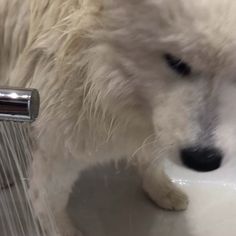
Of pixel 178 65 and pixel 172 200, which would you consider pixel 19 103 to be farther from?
pixel 172 200

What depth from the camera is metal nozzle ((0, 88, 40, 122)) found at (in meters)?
0.55

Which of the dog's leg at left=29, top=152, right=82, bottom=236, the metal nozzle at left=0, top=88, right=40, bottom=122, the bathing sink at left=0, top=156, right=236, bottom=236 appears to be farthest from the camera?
the bathing sink at left=0, top=156, right=236, bottom=236

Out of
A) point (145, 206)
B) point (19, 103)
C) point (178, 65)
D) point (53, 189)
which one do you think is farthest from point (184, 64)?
point (145, 206)

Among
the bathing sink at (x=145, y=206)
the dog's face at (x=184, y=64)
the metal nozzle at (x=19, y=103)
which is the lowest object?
the bathing sink at (x=145, y=206)

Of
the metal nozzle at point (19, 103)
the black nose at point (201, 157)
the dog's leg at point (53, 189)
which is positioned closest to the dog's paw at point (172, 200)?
the dog's leg at point (53, 189)

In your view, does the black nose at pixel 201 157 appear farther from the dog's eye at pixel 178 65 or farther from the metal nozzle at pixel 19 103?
the metal nozzle at pixel 19 103

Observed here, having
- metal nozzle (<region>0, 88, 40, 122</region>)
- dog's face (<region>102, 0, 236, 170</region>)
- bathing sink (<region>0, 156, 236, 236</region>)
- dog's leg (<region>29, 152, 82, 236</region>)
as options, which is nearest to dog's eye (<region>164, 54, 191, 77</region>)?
dog's face (<region>102, 0, 236, 170</region>)

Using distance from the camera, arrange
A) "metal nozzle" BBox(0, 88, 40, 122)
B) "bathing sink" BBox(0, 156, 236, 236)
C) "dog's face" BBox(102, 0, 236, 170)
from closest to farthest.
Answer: "metal nozzle" BBox(0, 88, 40, 122) < "dog's face" BBox(102, 0, 236, 170) < "bathing sink" BBox(0, 156, 236, 236)

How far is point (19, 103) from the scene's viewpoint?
0.56 meters

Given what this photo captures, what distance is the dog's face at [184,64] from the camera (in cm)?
67

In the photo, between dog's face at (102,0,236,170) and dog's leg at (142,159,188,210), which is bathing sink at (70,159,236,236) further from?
dog's face at (102,0,236,170)

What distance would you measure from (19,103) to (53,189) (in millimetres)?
528

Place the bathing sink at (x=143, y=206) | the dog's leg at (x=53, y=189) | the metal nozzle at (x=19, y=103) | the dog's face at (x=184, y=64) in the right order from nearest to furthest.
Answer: the metal nozzle at (x=19, y=103)
the dog's face at (x=184, y=64)
the dog's leg at (x=53, y=189)
the bathing sink at (x=143, y=206)

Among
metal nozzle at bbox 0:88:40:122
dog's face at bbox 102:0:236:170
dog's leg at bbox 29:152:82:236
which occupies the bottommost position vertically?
dog's leg at bbox 29:152:82:236
